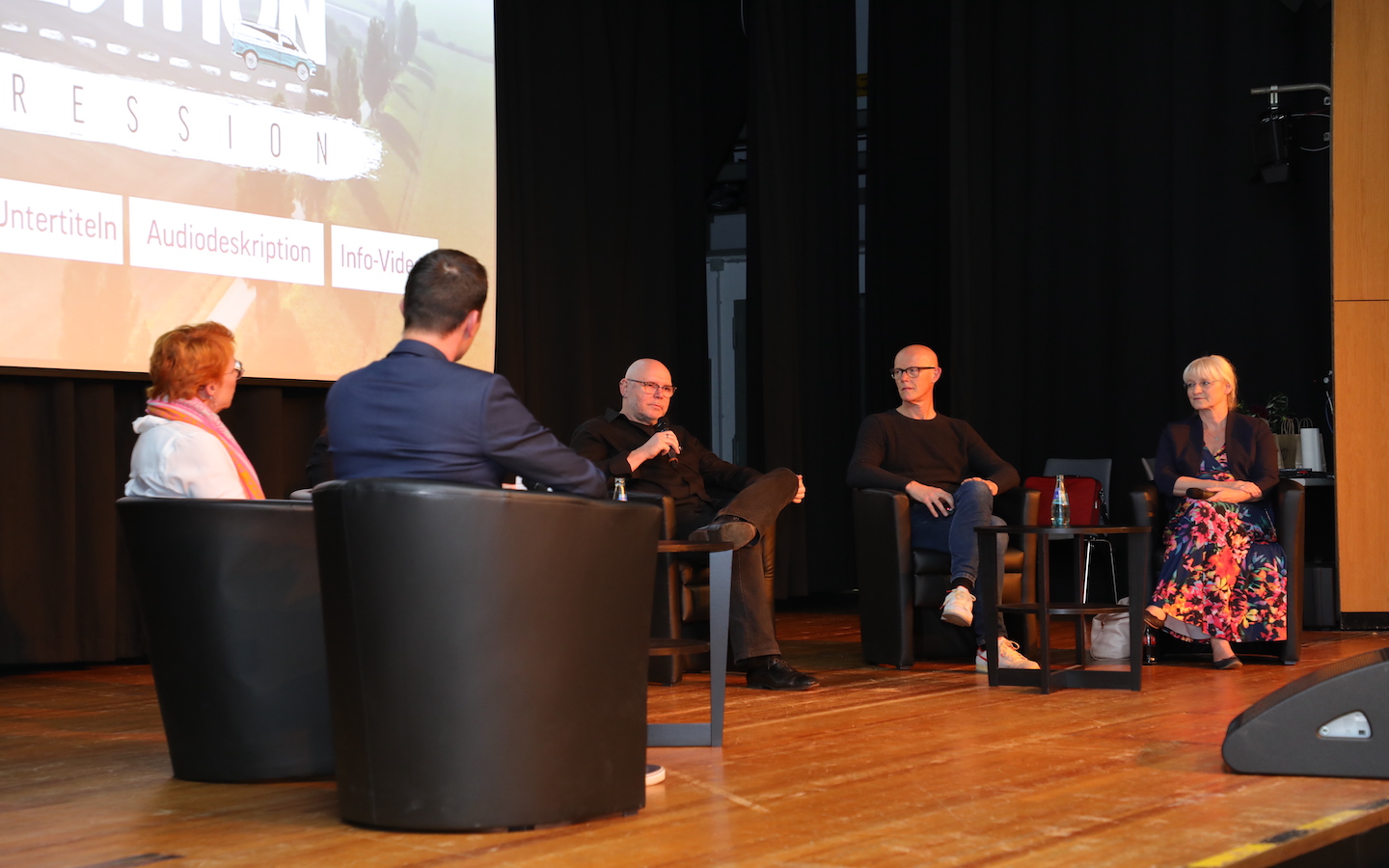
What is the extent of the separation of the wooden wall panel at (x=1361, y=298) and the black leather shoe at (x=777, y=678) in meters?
2.81

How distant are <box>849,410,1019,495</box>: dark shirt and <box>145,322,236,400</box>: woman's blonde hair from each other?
246 cm

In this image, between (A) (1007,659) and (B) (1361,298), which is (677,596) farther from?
(B) (1361,298)

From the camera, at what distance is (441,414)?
7.86 ft

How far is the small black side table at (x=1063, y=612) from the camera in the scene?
4.14 metres

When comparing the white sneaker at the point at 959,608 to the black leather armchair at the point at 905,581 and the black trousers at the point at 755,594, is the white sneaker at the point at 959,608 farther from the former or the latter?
the black trousers at the point at 755,594

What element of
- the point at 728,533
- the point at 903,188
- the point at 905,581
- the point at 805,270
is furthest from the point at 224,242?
the point at 903,188

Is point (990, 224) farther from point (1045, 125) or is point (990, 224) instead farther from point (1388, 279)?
point (1388, 279)

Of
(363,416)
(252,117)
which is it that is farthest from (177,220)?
(363,416)

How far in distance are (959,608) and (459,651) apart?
8.20 ft

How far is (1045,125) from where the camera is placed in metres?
7.29

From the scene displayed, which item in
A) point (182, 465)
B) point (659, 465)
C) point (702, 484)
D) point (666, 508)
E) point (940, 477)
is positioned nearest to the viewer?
point (182, 465)

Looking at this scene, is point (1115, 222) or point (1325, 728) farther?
point (1115, 222)

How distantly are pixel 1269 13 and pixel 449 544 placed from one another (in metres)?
5.82

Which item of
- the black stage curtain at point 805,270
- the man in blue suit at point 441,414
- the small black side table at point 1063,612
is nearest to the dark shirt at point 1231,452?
the small black side table at point 1063,612
